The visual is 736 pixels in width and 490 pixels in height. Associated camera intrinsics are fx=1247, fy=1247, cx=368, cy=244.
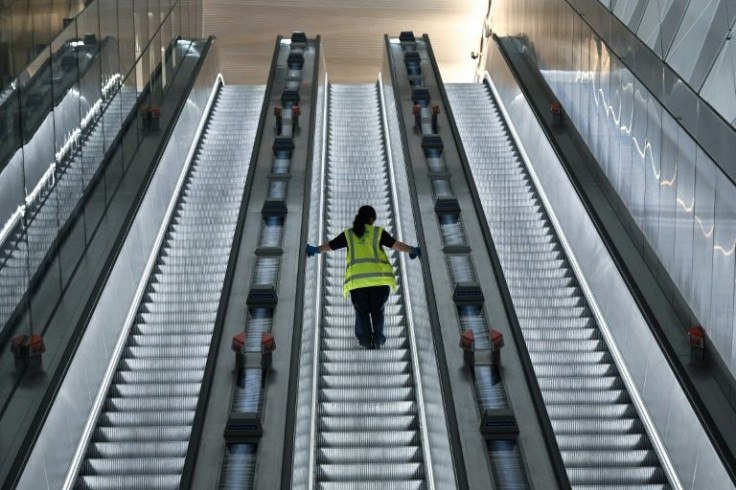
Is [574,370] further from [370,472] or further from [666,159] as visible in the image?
[370,472]

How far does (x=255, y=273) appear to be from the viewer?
1080 cm

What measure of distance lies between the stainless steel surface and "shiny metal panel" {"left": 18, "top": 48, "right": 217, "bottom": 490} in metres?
4.73

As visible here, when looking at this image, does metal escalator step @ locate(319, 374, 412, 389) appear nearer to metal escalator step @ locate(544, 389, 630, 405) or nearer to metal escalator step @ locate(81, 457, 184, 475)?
metal escalator step @ locate(544, 389, 630, 405)

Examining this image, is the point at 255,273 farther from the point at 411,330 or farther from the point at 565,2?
the point at 565,2

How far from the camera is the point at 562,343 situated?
36.3ft

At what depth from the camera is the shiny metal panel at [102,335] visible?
8406 millimetres

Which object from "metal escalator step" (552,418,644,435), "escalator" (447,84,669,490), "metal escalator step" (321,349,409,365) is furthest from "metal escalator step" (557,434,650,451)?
"metal escalator step" (321,349,409,365)

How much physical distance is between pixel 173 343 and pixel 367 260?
2.06m

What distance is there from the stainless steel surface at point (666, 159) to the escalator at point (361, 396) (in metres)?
2.36

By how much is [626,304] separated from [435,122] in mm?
5537

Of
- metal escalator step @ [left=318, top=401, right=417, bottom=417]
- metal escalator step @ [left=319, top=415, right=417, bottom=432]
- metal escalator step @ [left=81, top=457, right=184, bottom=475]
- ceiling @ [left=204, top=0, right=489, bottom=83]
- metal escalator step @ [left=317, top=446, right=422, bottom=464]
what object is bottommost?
metal escalator step @ [left=81, top=457, right=184, bottom=475]

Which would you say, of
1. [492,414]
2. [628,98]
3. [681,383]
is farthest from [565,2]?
[492,414]

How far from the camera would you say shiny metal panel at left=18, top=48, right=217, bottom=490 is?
8406 millimetres

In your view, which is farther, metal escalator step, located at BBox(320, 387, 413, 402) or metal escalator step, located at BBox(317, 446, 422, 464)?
metal escalator step, located at BBox(320, 387, 413, 402)
